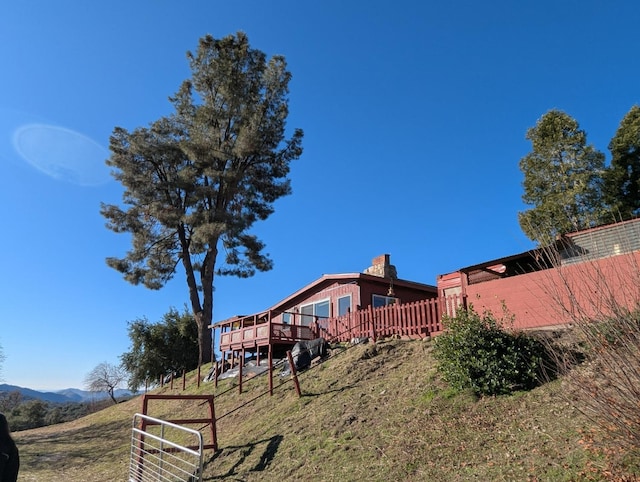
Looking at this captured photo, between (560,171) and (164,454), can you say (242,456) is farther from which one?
(560,171)

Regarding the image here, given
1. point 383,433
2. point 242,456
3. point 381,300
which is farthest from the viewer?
point 381,300

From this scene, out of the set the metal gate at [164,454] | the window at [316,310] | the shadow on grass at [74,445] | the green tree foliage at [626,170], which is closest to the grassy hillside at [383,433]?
the shadow on grass at [74,445]

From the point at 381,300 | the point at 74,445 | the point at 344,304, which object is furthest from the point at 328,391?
the point at 74,445

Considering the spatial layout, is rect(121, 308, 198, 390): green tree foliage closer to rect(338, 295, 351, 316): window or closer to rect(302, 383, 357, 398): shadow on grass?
rect(338, 295, 351, 316): window

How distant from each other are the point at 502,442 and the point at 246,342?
506 inches

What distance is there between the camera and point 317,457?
26.2ft

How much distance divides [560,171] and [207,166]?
19.5 m

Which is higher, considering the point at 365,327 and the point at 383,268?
the point at 383,268

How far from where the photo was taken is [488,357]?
862 cm

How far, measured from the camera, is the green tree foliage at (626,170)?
2344 centimetres

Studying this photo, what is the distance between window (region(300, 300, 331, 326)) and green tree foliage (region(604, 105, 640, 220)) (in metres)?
15.2

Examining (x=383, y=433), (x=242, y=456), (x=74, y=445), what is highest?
(x=383, y=433)

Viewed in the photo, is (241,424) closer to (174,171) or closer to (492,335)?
(492,335)

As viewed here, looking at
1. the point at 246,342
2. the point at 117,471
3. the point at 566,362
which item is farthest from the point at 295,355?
the point at 566,362
